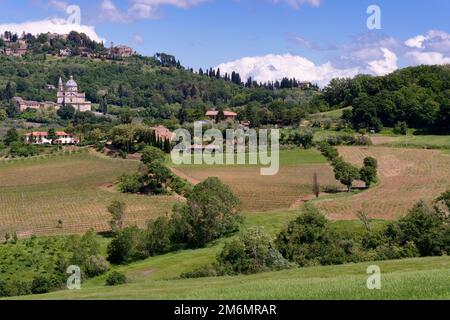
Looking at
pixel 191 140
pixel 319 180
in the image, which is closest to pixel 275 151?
pixel 191 140

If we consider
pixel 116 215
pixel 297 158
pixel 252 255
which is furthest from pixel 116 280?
pixel 297 158

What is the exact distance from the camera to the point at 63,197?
59969 mm

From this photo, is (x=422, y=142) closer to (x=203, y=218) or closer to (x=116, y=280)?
(x=203, y=218)

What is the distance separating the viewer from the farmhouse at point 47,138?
108 metres

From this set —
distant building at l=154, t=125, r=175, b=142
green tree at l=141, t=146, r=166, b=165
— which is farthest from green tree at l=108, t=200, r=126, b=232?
distant building at l=154, t=125, r=175, b=142

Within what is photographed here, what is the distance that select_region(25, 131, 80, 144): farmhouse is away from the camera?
108 metres

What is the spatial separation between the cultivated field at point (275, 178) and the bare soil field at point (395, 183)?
14.4ft

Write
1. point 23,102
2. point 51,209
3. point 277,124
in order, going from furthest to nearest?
point 23,102
point 277,124
point 51,209

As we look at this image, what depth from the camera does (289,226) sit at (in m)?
35.5

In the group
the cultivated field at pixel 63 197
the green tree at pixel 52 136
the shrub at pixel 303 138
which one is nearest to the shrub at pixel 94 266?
the cultivated field at pixel 63 197

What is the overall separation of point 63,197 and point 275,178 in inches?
962

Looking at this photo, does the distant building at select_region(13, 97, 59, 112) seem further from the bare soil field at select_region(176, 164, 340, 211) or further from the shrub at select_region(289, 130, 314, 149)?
the bare soil field at select_region(176, 164, 340, 211)

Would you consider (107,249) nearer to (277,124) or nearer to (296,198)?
(296,198)
